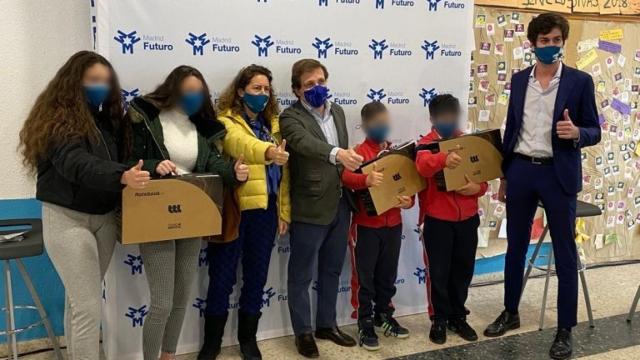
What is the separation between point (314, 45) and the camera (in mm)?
2969

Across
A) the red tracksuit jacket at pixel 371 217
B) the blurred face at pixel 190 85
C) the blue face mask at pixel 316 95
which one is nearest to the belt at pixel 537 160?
the red tracksuit jacket at pixel 371 217

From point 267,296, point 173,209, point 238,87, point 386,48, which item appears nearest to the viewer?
point 173,209

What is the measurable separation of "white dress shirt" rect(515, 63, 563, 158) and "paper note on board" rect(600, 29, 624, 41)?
66.5 inches

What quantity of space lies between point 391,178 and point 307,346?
3.22 ft

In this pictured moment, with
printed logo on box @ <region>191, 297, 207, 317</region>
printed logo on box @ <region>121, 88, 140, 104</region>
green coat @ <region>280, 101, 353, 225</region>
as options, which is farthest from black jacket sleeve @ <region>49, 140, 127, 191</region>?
printed logo on box @ <region>191, 297, 207, 317</region>

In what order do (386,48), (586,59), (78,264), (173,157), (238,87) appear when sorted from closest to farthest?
1. (78,264)
2. (173,157)
3. (238,87)
4. (386,48)
5. (586,59)

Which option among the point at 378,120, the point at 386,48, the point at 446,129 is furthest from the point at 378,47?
the point at 446,129

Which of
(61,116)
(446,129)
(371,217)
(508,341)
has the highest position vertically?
(61,116)

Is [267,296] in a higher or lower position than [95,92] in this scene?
lower

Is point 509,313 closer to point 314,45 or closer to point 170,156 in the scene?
point 314,45

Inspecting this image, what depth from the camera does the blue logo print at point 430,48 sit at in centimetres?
325

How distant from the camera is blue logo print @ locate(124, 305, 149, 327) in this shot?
108 inches

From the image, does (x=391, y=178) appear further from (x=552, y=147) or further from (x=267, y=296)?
(x=267, y=296)

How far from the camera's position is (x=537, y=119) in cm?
286
